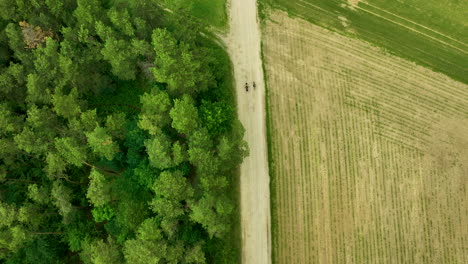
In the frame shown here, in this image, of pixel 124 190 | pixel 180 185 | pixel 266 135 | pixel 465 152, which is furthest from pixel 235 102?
pixel 465 152

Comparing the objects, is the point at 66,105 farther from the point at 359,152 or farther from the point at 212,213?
the point at 359,152

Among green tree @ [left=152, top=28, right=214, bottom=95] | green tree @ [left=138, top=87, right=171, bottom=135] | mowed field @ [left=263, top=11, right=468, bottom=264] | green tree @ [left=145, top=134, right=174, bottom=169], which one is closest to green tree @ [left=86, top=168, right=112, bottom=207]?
green tree @ [left=145, top=134, right=174, bottom=169]

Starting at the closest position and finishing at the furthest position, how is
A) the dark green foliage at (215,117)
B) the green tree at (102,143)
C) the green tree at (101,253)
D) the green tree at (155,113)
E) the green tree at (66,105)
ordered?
the green tree at (101,253), the green tree at (102,143), the green tree at (155,113), the green tree at (66,105), the dark green foliage at (215,117)

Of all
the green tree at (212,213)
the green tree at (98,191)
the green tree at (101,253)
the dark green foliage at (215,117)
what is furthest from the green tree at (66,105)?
the green tree at (212,213)

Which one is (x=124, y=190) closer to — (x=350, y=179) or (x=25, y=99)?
(x=25, y=99)

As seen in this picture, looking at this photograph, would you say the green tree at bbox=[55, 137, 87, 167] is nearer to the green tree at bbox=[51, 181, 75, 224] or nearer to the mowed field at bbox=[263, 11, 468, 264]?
the green tree at bbox=[51, 181, 75, 224]

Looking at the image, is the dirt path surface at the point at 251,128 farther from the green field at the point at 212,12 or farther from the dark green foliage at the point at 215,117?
the dark green foliage at the point at 215,117
